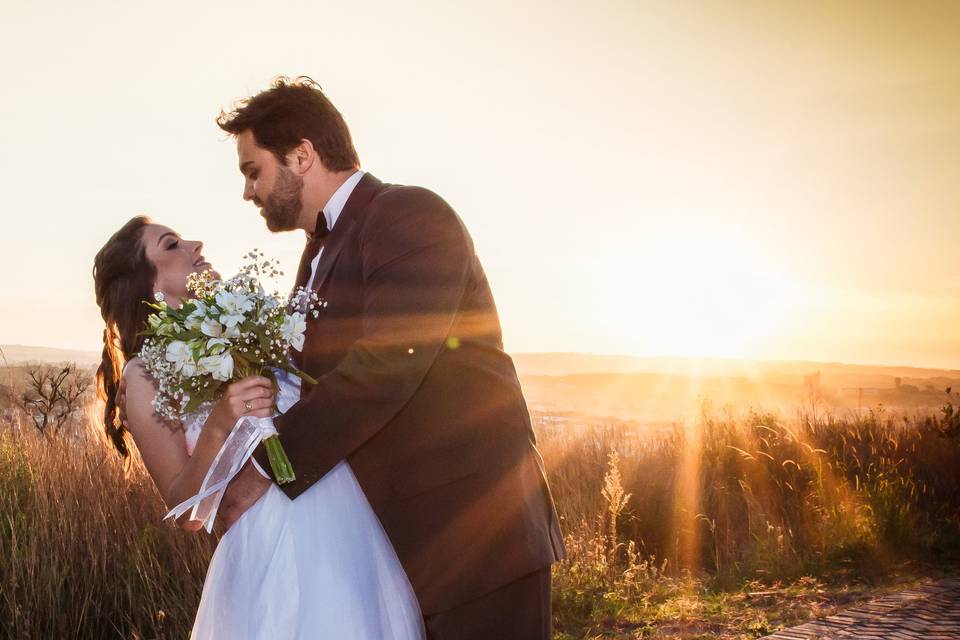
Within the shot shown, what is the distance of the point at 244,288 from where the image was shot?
2.62 m

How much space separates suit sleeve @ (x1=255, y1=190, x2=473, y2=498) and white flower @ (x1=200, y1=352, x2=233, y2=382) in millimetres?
209

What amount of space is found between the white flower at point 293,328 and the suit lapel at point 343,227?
28cm

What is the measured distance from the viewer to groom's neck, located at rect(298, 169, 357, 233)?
3.09m

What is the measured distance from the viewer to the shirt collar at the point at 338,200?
120 inches

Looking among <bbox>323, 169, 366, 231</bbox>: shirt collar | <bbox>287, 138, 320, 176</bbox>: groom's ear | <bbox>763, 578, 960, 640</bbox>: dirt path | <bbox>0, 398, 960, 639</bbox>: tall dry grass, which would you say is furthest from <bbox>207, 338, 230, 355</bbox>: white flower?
<bbox>763, 578, 960, 640</bbox>: dirt path

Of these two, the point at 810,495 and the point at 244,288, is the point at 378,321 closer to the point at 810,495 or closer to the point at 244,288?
the point at 244,288

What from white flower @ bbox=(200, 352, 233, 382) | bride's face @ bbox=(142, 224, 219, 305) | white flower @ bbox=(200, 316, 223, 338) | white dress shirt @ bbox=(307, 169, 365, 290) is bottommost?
white flower @ bbox=(200, 352, 233, 382)

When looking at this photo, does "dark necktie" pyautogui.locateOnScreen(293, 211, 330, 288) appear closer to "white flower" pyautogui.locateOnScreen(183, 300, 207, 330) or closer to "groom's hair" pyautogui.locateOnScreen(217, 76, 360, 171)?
"groom's hair" pyautogui.locateOnScreen(217, 76, 360, 171)

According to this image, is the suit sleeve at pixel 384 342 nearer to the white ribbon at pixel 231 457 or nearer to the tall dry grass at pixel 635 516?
the white ribbon at pixel 231 457

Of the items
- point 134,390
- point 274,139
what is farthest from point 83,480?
point 274,139

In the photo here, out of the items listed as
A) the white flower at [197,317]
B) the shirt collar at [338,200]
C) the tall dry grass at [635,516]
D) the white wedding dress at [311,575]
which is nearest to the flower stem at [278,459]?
the white wedding dress at [311,575]

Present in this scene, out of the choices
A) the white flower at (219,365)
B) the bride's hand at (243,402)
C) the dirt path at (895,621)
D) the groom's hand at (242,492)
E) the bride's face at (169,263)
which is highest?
the bride's face at (169,263)

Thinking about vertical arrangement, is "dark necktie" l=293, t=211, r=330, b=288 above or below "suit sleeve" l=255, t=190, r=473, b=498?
above

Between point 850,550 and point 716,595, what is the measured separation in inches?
64.0
